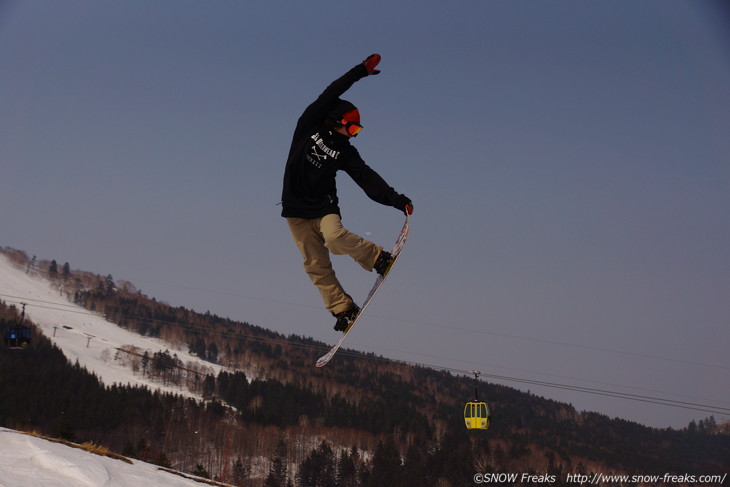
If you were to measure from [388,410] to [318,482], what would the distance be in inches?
1978

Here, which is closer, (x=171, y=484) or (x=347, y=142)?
(x=347, y=142)

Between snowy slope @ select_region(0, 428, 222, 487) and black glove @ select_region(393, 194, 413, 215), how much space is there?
31.5 feet

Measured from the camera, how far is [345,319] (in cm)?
965

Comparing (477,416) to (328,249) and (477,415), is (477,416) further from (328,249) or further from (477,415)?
(328,249)

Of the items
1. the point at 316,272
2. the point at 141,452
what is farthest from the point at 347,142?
the point at 141,452

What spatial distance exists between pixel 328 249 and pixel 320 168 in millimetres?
1224

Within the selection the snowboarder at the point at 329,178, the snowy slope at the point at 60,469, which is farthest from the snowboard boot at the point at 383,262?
the snowy slope at the point at 60,469

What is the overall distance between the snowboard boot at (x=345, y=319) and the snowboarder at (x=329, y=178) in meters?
0.77

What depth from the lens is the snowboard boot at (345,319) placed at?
964cm

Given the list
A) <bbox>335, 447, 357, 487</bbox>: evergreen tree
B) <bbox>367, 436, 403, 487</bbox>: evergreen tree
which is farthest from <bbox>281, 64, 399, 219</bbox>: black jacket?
<bbox>335, 447, 357, 487</bbox>: evergreen tree

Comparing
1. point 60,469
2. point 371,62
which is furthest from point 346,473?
point 371,62

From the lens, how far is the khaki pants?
8.81 metres

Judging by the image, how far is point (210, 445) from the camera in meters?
160

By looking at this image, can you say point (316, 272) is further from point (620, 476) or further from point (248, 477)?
point (620, 476)
